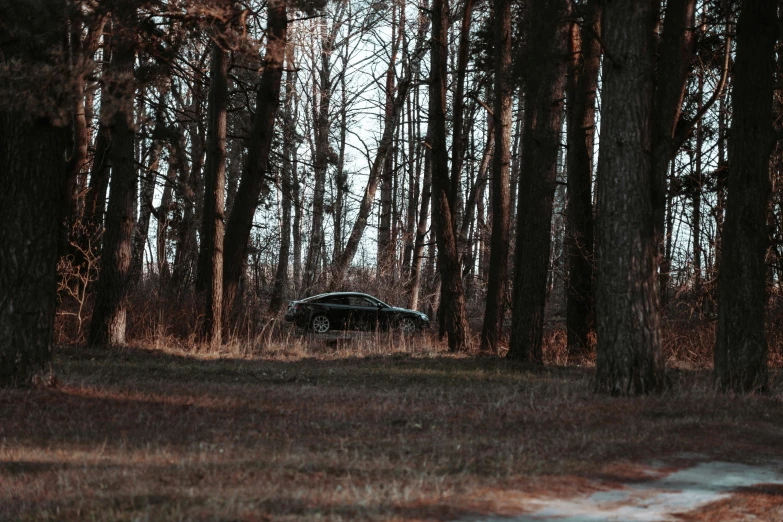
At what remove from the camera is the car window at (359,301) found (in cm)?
2872

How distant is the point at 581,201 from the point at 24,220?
13.2 meters

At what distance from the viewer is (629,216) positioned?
12195 millimetres

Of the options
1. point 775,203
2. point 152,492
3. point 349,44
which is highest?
point 349,44

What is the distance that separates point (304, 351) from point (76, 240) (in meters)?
6.02

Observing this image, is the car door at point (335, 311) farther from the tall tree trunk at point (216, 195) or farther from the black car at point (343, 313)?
the tall tree trunk at point (216, 195)

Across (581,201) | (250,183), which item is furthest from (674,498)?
(250,183)

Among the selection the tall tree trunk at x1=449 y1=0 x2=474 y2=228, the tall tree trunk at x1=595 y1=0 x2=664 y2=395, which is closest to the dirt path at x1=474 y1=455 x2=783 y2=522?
the tall tree trunk at x1=595 y1=0 x2=664 y2=395

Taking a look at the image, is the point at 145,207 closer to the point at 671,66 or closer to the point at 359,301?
the point at 359,301

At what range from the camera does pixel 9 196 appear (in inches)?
437

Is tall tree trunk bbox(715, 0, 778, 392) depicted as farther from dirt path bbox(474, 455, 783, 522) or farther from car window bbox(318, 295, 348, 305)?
car window bbox(318, 295, 348, 305)

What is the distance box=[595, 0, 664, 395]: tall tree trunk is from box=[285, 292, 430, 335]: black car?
621 inches

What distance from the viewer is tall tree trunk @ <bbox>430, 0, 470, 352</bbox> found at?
2177 centimetres

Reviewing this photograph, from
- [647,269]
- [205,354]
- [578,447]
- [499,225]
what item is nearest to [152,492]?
[578,447]

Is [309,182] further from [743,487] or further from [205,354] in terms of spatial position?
[743,487]
